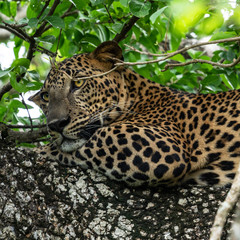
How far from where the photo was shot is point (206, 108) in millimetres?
5234

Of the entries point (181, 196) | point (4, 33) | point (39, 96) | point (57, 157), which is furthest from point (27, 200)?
point (4, 33)

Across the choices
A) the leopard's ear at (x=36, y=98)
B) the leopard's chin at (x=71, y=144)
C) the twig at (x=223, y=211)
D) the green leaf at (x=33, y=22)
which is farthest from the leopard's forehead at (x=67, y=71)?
the twig at (x=223, y=211)

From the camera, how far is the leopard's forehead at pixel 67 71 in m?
5.34

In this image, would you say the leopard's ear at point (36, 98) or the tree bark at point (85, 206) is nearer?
the tree bark at point (85, 206)

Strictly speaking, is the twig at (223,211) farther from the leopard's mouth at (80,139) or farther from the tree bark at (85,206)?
the leopard's mouth at (80,139)

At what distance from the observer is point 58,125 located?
486cm

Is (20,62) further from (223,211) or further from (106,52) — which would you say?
(223,211)

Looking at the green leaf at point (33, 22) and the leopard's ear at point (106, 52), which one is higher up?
the leopard's ear at point (106, 52)

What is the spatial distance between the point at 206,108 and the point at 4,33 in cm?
465

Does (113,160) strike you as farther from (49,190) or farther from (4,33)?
(4,33)

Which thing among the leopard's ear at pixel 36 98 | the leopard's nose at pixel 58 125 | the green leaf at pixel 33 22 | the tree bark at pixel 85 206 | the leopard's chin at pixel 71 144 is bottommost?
the tree bark at pixel 85 206

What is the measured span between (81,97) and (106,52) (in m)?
0.79

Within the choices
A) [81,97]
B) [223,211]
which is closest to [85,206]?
[81,97]

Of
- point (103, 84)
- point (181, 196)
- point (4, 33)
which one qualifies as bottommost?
point (181, 196)
